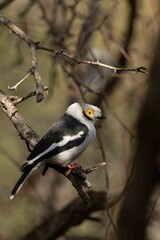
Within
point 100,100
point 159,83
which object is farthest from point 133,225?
point 100,100

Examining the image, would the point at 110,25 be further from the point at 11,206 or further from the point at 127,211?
the point at 127,211

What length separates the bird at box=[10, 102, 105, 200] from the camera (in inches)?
131

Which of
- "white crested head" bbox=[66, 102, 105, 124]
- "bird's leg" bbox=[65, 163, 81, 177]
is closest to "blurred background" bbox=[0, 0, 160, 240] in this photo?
"white crested head" bbox=[66, 102, 105, 124]

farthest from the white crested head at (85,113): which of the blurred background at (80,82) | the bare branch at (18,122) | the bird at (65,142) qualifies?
the bare branch at (18,122)

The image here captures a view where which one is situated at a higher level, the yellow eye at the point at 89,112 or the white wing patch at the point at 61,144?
the white wing patch at the point at 61,144

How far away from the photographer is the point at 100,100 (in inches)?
212

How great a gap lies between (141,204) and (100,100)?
2.90 meters

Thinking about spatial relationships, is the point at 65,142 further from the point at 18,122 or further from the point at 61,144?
the point at 18,122

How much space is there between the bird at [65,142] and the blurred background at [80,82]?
613 millimetres

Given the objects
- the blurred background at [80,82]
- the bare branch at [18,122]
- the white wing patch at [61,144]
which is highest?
the bare branch at [18,122]

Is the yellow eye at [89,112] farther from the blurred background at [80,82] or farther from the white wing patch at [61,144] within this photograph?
the blurred background at [80,82]

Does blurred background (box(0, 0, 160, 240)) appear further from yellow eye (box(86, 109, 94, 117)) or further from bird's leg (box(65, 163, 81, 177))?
bird's leg (box(65, 163, 81, 177))

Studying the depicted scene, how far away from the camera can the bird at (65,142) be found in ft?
10.9

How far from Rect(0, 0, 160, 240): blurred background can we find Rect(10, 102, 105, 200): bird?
613 millimetres
